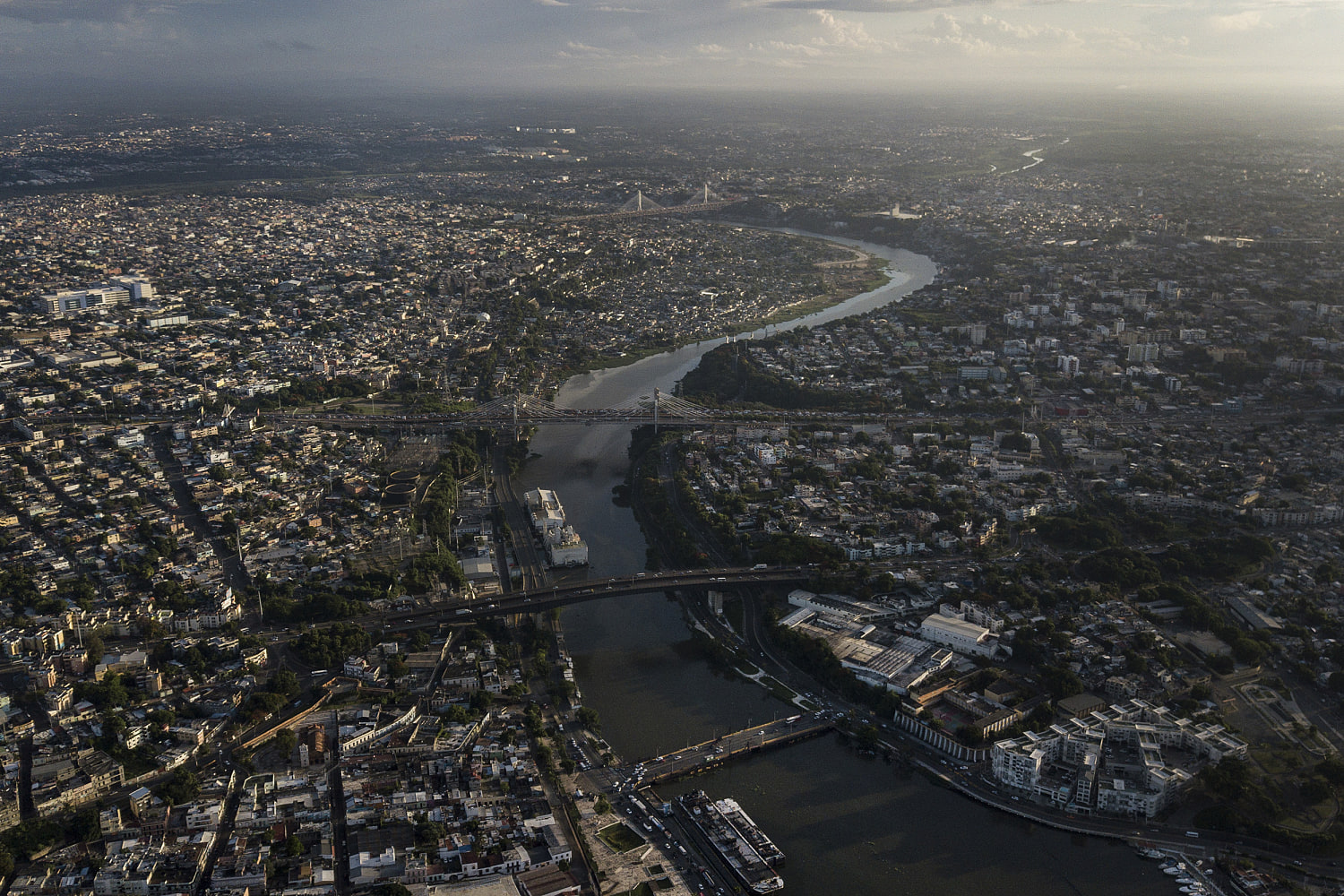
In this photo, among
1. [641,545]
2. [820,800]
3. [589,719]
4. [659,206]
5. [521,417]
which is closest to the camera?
[820,800]

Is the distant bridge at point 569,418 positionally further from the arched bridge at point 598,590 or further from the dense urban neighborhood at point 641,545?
the arched bridge at point 598,590

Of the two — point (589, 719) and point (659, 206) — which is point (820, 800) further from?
point (659, 206)

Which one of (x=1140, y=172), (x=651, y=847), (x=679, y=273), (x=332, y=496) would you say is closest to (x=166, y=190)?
(x=679, y=273)

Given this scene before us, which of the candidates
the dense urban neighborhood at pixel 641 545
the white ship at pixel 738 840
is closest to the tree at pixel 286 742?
the dense urban neighborhood at pixel 641 545

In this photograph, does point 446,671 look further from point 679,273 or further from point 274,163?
point 274,163

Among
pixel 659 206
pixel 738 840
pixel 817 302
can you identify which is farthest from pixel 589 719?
pixel 659 206

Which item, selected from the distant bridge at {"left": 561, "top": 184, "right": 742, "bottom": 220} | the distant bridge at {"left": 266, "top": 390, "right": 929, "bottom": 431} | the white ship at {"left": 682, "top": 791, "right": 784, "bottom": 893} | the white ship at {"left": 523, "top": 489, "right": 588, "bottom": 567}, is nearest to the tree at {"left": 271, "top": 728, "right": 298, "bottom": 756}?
the white ship at {"left": 682, "top": 791, "right": 784, "bottom": 893}
